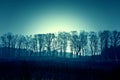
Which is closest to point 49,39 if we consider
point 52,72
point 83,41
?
point 83,41

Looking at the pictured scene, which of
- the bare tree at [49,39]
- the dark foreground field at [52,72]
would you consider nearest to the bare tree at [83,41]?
the bare tree at [49,39]

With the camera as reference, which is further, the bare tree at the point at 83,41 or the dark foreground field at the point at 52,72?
the bare tree at the point at 83,41

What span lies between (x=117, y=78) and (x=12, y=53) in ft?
297

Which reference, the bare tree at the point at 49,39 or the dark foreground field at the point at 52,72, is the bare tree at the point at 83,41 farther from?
the dark foreground field at the point at 52,72

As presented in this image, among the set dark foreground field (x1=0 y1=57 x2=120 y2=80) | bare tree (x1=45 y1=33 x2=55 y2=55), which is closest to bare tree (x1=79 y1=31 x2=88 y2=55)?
bare tree (x1=45 y1=33 x2=55 y2=55)

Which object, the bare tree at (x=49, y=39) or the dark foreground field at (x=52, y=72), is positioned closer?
the dark foreground field at (x=52, y=72)

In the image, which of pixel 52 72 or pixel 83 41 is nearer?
pixel 52 72

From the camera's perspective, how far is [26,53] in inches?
4350

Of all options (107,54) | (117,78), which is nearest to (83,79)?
(117,78)

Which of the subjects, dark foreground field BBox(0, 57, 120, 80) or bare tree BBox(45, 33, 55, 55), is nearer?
dark foreground field BBox(0, 57, 120, 80)

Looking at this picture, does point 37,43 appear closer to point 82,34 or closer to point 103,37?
point 82,34

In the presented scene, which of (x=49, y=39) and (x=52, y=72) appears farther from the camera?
(x=49, y=39)

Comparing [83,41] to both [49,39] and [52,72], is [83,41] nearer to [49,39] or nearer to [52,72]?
[49,39]

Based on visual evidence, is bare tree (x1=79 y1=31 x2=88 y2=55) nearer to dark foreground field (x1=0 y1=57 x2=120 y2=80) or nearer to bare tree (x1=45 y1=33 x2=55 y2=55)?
bare tree (x1=45 y1=33 x2=55 y2=55)
